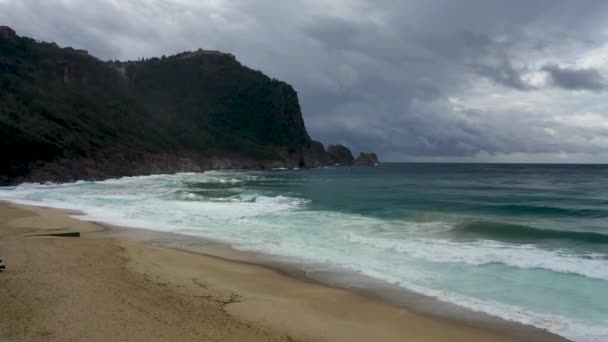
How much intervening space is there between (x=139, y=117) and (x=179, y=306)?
74.9 m

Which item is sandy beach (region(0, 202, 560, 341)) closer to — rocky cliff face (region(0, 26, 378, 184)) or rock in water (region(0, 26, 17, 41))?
rocky cliff face (region(0, 26, 378, 184))

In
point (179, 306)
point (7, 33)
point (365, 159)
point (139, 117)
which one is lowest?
point (179, 306)

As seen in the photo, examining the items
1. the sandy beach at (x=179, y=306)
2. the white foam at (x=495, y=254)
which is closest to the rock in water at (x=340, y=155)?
the white foam at (x=495, y=254)

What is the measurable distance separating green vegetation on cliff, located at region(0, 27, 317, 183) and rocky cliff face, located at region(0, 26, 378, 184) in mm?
157

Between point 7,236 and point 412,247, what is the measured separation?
11156mm

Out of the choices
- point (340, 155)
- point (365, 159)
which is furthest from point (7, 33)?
point (365, 159)

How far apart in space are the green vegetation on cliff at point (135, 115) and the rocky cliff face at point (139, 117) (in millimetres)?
157

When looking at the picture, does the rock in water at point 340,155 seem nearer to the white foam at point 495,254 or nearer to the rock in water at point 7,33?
the rock in water at point 7,33

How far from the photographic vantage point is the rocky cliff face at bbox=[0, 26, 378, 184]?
4516cm

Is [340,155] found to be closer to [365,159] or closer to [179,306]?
[365,159]

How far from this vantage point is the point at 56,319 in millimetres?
5352

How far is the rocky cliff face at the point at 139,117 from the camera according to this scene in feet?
148

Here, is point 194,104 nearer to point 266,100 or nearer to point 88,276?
point 266,100

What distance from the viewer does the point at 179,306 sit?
637 cm
